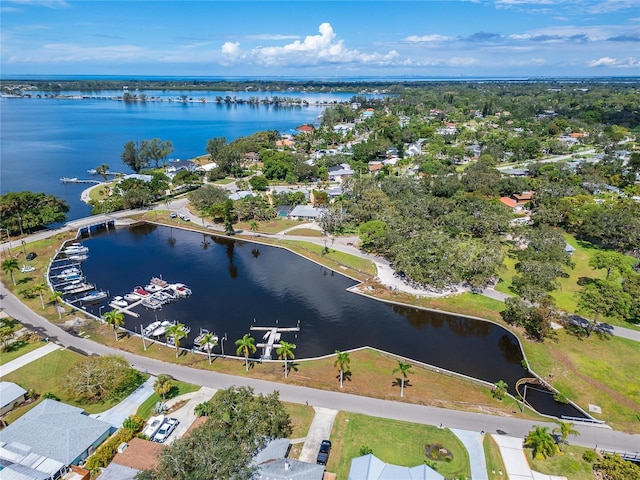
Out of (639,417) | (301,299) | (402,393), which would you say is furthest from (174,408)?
(639,417)

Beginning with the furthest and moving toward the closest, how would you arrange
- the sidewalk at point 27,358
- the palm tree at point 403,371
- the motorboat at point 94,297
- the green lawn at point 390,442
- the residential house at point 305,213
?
the residential house at point 305,213
the motorboat at point 94,297
the sidewalk at point 27,358
the palm tree at point 403,371
the green lawn at point 390,442

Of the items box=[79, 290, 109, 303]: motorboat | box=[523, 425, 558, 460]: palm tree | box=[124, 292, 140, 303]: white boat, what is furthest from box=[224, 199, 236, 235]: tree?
Result: box=[523, 425, 558, 460]: palm tree

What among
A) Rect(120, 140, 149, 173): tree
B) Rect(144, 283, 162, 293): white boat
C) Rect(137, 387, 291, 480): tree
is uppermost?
Rect(120, 140, 149, 173): tree

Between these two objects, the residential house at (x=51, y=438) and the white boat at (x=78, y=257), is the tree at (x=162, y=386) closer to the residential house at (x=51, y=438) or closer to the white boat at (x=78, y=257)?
the residential house at (x=51, y=438)

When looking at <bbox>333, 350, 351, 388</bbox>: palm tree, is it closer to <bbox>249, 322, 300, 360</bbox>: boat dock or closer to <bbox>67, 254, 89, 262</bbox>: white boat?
<bbox>249, 322, 300, 360</bbox>: boat dock

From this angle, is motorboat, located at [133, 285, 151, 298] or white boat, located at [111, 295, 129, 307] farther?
motorboat, located at [133, 285, 151, 298]

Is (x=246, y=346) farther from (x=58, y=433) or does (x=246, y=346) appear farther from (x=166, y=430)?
(x=58, y=433)

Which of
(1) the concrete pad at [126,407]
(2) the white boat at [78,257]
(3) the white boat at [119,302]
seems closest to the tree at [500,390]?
(1) the concrete pad at [126,407]
